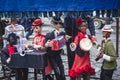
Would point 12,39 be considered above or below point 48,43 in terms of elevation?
above

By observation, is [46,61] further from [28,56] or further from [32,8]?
[32,8]

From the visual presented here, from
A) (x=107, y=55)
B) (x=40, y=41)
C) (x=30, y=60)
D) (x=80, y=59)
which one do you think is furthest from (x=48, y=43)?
(x=107, y=55)

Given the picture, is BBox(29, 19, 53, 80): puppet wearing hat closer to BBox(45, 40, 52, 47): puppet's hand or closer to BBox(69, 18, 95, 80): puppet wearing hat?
BBox(45, 40, 52, 47): puppet's hand

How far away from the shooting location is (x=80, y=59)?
831 centimetres

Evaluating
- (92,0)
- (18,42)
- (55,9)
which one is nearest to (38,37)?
(18,42)

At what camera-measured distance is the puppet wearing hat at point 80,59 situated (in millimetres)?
8234

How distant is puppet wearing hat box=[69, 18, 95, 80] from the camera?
8.23 metres

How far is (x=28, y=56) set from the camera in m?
8.01

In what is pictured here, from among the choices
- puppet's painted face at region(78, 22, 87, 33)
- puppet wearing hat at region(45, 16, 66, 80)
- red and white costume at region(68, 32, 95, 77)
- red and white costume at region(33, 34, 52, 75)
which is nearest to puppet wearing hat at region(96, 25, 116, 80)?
red and white costume at region(68, 32, 95, 77)

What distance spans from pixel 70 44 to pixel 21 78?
131 centimetres

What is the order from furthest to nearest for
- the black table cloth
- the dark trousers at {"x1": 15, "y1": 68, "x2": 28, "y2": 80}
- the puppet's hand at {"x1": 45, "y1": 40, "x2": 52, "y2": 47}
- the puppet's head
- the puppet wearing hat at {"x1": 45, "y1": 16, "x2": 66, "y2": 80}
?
the puppet's head → the dark trousers at {"x1": 15, "y1": 68, "x2": 28, "y2": 80} → the puppet wearing hat at {"x1": 45, "y1": 16, "x2": 66, "y2": 80} → the puppet's hand at {"x1": 45, "y1": 40, "x2": 52, "y2": 47} → the black table cloth

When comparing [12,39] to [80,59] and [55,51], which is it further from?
[80,59]

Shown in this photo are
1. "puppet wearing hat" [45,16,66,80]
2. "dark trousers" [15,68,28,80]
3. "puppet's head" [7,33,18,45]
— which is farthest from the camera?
"puppet's head" [7,33,18,45]

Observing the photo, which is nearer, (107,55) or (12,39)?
(107,55)
